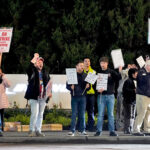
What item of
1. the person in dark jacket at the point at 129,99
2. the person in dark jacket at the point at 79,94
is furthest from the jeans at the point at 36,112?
the person in dark jacket at the point at 129,99

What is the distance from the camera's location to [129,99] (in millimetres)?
21672

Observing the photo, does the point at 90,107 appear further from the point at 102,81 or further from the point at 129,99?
the point at 102,81

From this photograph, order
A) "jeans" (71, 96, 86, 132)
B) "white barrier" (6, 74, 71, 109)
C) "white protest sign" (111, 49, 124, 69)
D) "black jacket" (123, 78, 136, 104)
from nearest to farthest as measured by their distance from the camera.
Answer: "jeans" (71, 96, 86, 132)
"white protest sign" (111, 49, 124, 69)
"black jacket" (123, 78, 136, 104)
"white barrier" (6, 74, 71, 109)

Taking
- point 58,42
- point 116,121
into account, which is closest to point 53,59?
point 58,42

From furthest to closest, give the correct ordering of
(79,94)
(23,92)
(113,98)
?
(23,92), (79,94), (113,98)

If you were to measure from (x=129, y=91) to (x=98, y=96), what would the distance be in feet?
4.99

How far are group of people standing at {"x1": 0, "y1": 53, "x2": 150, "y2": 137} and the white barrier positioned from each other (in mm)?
4530

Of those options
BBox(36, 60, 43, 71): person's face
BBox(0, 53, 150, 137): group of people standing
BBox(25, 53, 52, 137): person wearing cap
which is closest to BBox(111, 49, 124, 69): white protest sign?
BBox(0, 53, 150, 137): group of people standing

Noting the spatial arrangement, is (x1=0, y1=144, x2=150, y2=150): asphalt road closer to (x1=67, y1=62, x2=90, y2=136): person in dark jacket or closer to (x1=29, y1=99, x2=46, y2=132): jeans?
(x1=29, y1=99, x2=46, y2=132): jeans

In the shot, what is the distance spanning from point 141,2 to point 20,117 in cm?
711

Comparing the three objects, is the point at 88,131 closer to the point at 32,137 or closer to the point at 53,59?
the point at 32,137

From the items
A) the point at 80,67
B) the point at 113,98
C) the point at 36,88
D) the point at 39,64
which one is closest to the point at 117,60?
the point at 80,67

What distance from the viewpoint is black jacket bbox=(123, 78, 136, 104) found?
70.9ft

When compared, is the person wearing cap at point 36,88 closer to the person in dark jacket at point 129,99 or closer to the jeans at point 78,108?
the jeans at point 78,108
